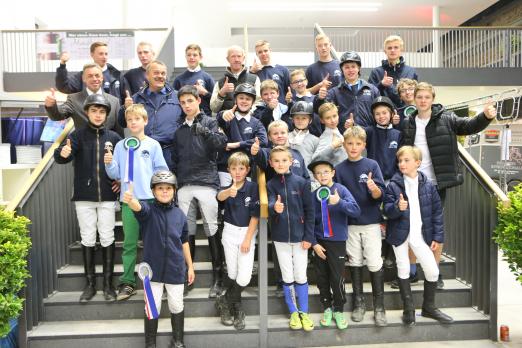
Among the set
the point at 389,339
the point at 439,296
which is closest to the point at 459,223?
the point at 439,296

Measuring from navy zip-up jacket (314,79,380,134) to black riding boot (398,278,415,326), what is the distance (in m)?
1.68

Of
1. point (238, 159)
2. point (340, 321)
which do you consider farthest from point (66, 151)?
point (340, 321)

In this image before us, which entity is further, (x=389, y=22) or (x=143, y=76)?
(x=389, y=22)

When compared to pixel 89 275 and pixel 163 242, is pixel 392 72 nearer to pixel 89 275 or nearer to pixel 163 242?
pixel 163 242

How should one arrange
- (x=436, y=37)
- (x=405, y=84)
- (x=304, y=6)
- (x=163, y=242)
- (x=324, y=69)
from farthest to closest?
(x=304, y=6) < (x=436, y=37) < (x=324, y=69) < (x=405, y=84) < (x=163, y=242)

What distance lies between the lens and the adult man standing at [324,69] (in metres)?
5.73

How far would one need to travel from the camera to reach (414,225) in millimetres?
4145

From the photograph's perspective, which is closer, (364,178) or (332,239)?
(332,239)

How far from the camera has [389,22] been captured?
62.3ft

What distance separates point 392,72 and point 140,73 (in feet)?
9.77

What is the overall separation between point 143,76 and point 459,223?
3.87m

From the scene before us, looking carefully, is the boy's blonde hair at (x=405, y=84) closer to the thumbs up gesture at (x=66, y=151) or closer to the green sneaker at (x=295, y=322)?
the green sneaker at (x=295, y=322)

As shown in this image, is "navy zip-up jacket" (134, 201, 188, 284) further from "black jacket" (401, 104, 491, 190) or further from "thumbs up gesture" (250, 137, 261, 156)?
"black jacket" (401, 104, 491, 190)

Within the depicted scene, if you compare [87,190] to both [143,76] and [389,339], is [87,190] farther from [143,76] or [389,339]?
[389,339]
